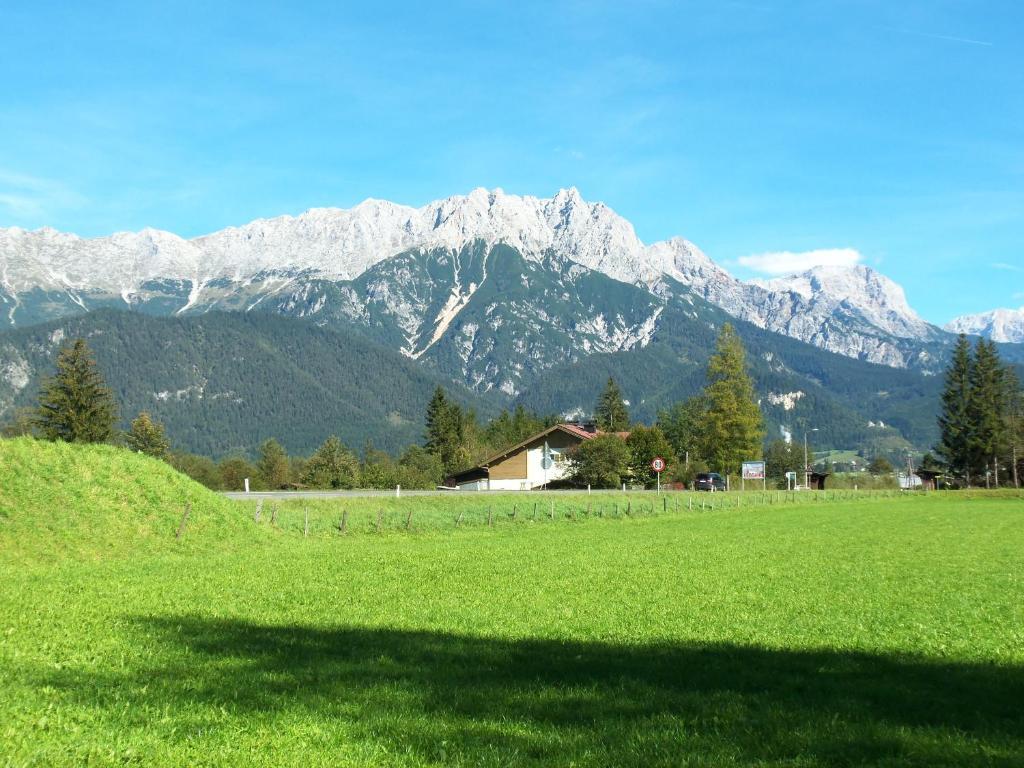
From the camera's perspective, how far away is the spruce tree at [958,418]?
409 feet

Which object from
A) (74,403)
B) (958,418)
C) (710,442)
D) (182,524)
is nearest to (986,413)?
(958,418)

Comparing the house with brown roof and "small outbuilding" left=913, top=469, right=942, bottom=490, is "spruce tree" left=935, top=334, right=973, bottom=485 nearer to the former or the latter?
"small outbuilding" left=913, top=469, right=942, bottom=490

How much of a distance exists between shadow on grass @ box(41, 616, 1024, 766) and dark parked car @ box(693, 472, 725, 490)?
89.7 metres

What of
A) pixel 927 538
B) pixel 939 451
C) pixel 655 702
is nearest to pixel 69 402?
pixel 927 538

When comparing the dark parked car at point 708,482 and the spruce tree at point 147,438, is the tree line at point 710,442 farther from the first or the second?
the spruce tree at point 147,438

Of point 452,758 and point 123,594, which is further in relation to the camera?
point 123,594

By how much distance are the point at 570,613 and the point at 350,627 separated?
4543 millimetres

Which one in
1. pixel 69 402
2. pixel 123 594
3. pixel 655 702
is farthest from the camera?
pixel 69 402

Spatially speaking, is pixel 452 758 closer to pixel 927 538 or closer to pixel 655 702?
pixel 655 702

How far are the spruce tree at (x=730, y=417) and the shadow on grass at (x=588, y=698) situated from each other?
269ft

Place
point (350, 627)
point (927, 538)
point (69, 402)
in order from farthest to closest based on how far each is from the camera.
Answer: point (69, 402), point (927, 538), point (350, 627)

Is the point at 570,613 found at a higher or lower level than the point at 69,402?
lower

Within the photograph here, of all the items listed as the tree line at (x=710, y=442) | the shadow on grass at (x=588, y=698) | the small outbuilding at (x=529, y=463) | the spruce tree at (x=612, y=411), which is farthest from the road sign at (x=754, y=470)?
the shadow on grass at (x=588, y=698)

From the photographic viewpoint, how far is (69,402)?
279 ft
